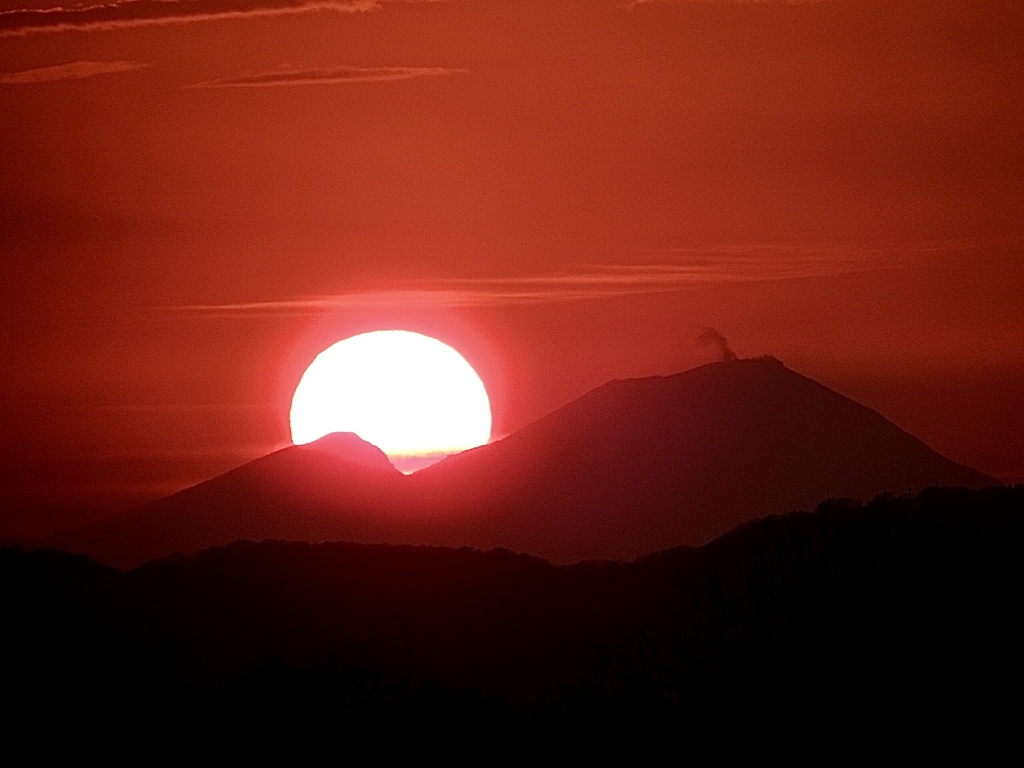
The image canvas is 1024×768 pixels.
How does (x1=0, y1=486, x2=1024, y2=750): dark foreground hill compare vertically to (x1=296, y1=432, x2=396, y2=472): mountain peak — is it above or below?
below

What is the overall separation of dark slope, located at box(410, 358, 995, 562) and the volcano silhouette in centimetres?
20

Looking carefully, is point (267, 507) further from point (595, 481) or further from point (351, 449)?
point (595, 481)

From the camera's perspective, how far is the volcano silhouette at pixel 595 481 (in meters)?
121

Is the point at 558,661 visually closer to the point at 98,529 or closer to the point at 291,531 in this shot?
the point at 291,531

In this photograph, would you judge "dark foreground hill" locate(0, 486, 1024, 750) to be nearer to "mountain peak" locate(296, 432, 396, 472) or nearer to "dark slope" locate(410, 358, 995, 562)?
"dark slope" locate(410, 358, 995, 562)

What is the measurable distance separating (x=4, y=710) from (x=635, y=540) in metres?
103

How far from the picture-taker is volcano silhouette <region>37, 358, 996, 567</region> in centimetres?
12075

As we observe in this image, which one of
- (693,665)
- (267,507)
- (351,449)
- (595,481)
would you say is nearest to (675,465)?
(595,481)

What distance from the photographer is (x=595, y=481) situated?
5359 inches

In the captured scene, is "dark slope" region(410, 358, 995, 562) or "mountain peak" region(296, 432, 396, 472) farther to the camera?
"mountain peak" region(296, 432, 396, 472)

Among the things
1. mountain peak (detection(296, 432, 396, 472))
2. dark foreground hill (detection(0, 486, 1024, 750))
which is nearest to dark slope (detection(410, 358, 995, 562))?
mountain peak (detection(296, 432, 396, 472))

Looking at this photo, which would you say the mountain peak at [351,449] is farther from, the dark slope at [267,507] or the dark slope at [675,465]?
the dark slope at [675,465]

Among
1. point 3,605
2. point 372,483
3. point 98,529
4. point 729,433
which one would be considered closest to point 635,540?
point 372,483

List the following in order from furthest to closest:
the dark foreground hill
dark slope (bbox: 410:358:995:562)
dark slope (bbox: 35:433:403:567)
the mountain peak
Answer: the mountain peak
dark slope (bbox: 410:358:995:562)
dark slope (bbox: 35:433:403:567)
the dark foreground hill
